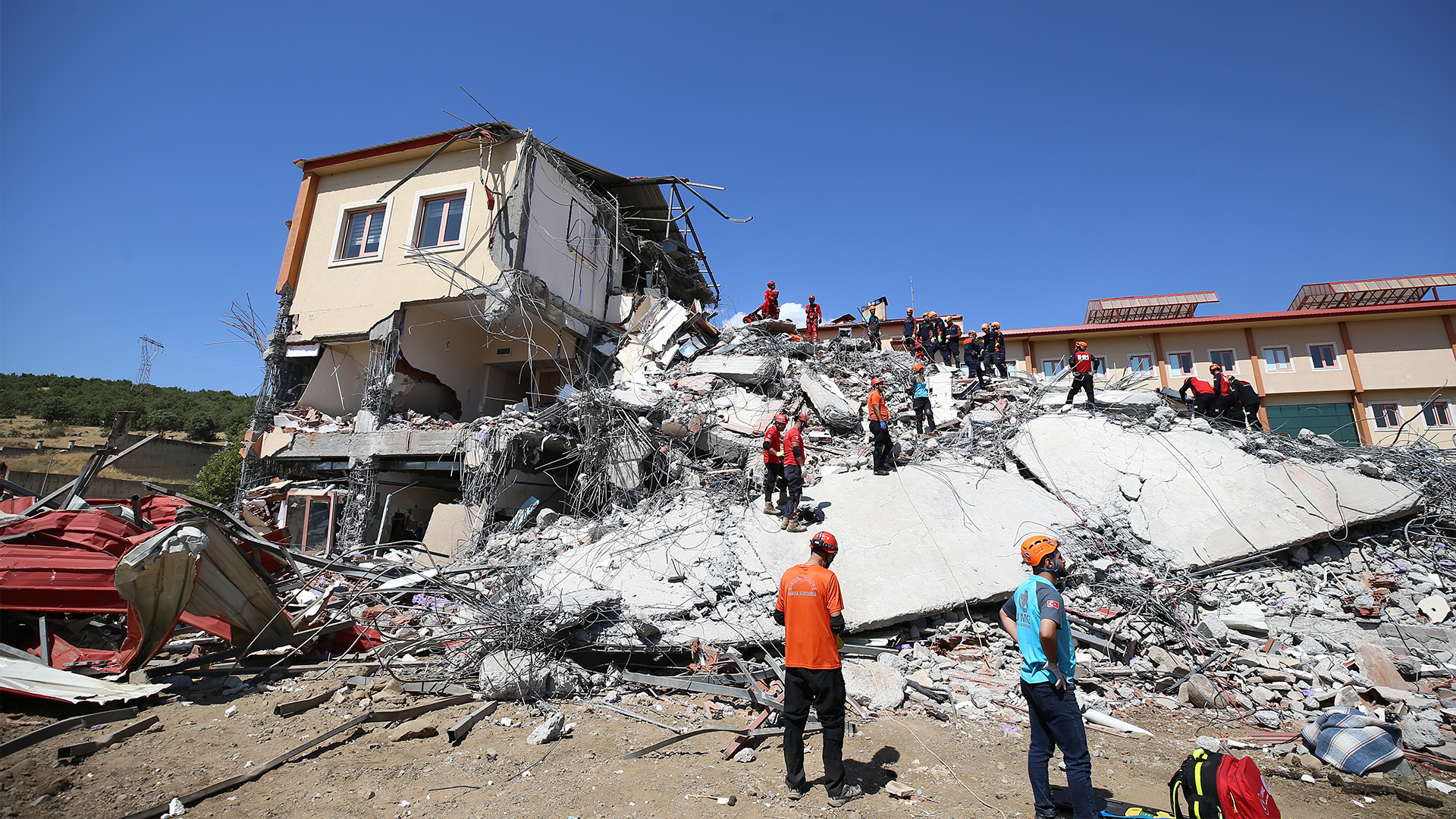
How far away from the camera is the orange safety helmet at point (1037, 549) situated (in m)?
3.26

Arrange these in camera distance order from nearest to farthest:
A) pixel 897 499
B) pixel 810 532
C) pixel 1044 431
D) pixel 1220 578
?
1. pixel 1220 578
2. pixel 810 532
3. pixel 897 499
4. pixel 1044 431

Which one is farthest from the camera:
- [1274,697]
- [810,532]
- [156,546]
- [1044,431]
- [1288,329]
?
[1288,329]

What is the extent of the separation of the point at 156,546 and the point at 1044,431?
10.3 metres

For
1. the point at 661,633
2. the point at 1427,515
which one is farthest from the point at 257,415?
the point at 1427,515

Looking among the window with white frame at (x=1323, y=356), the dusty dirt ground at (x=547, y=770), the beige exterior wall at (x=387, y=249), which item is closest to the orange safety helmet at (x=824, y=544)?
the dusty dirt ground at (x=547, y=770)

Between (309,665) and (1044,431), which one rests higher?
(1044,431)

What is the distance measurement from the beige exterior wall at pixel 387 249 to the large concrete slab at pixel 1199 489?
35.9 feet

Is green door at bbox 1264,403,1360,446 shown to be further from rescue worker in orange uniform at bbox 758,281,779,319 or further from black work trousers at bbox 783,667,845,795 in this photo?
black work trousers at bbox 783,667,845,795

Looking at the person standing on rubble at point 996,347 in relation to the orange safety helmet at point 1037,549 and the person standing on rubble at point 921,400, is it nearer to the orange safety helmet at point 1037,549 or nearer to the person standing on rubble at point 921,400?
the person standing on rubble at point 921,400

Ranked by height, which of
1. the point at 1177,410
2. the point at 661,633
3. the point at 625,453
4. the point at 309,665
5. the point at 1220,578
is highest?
the point at 1177,410

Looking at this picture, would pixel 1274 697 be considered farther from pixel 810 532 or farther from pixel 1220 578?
pixel 810 532

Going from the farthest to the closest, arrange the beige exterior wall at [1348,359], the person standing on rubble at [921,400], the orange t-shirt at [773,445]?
the beige exterior wall at [1348,359], the person standing on rubble at [921,400], the orange t-shirt at [773,445]

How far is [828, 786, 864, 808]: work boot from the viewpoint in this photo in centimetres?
337

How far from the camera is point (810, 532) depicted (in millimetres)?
7285
